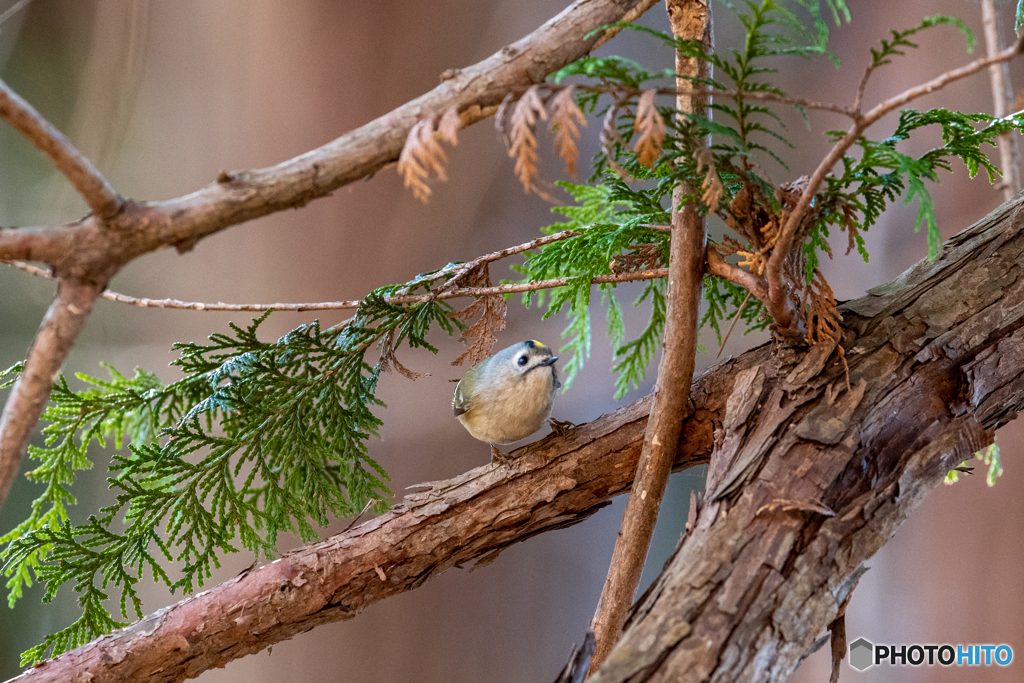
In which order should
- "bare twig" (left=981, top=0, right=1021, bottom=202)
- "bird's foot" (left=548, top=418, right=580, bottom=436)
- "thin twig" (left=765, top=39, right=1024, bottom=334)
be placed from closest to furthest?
"thin twig" (left=765, top=39, right=1024, bottom=334), "bird's foot" (left=548, top=418, right=580, bottom=436), "bare twig" (left=981, top=0, right=1021, bottom=202)

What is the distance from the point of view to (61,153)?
0.85m

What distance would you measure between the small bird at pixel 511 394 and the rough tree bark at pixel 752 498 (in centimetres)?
11

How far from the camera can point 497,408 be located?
1688 mm

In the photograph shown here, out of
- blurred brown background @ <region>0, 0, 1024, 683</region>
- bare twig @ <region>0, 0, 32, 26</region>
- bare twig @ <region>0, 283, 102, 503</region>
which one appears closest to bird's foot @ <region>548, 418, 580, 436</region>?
bare twig @ <region>0, 283, 102, 503</region>

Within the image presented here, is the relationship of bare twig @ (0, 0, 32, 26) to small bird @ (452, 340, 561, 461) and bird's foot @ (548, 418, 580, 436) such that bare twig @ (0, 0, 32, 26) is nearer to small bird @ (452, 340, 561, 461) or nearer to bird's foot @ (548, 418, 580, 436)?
small bird @ (452, 340, 561, 461)

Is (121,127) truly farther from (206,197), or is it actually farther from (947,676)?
(947,676)

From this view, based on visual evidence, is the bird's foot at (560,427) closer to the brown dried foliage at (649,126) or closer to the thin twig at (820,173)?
the thin twig at (820,173)

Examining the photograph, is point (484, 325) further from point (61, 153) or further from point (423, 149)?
point (61, 153)

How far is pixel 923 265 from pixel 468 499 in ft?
3.83

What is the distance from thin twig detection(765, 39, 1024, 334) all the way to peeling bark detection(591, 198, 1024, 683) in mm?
158

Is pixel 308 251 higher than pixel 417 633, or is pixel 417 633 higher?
pixel 308 251

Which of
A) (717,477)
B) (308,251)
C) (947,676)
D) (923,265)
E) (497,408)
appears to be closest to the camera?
(717,477)

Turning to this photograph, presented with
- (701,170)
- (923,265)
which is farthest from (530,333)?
(701,170)

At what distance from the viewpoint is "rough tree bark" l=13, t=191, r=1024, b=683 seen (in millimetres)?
1036
